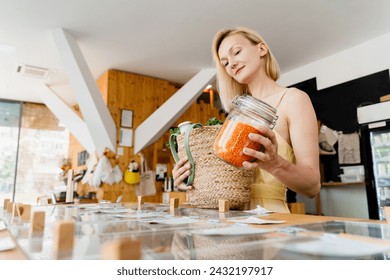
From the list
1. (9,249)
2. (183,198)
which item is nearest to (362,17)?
(183,198)

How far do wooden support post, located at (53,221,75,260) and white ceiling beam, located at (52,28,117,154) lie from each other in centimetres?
267

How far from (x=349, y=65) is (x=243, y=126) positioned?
299cm

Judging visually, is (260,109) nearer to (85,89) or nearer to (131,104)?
(85,89)

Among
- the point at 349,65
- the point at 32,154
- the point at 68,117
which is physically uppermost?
the point at 349,65

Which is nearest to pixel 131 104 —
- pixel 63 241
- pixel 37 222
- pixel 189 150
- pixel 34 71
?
pixel 34 71

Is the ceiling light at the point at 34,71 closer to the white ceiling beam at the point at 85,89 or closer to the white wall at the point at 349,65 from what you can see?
the white ceiling beam at the point at 85,89

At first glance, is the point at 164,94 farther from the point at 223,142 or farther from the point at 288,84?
the point at 223,142

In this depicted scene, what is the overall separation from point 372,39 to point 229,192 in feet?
9.47

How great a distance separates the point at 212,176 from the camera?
2.13ft

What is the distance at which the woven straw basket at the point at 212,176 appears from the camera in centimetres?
64

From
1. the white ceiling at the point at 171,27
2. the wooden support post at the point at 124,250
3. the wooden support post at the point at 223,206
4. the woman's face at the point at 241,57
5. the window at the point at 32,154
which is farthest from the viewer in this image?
the window at the point at 32,154

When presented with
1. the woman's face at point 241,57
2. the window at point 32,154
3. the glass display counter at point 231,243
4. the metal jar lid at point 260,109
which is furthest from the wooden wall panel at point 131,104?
the glass display counter at point 231,243

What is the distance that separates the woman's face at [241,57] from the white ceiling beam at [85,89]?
2149 mm

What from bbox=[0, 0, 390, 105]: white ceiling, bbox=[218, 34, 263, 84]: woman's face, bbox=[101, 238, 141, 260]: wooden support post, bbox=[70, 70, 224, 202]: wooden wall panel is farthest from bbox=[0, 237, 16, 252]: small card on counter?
bbox=[70, 70, 224, 202]: wooden wall panel
